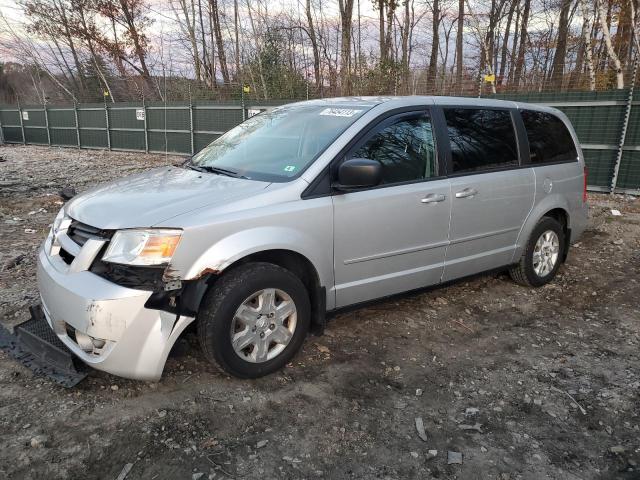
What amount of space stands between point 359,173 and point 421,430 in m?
1.52

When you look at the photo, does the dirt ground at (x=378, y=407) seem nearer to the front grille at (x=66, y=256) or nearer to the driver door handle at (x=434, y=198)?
the front grille at (x=66, y=256)

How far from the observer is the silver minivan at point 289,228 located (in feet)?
8.37

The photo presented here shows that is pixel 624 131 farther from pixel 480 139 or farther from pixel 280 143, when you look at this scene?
pixel 280 143

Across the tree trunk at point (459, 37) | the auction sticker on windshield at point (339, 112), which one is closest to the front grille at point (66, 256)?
the auction sticker on windshield at point (339, 112)

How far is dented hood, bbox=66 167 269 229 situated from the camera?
264cm

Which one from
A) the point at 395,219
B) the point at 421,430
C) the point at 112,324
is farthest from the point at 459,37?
the point at 112,324

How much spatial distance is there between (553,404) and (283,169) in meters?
2.23

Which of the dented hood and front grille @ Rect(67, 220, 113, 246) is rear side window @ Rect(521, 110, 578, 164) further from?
front grille @ Rect(67, 220, 113, 246)

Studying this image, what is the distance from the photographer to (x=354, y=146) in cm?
322

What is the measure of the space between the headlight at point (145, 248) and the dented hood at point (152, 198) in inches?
2.4

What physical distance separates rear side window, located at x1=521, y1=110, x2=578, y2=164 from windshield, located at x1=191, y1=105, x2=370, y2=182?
1.87 m

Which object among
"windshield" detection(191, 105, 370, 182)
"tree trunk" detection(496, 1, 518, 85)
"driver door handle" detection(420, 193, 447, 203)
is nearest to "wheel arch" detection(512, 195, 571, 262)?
"driver door handle" detection(420, 193, 447, 203)

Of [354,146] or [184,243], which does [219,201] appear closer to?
[184,243]

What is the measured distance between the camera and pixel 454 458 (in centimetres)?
238
